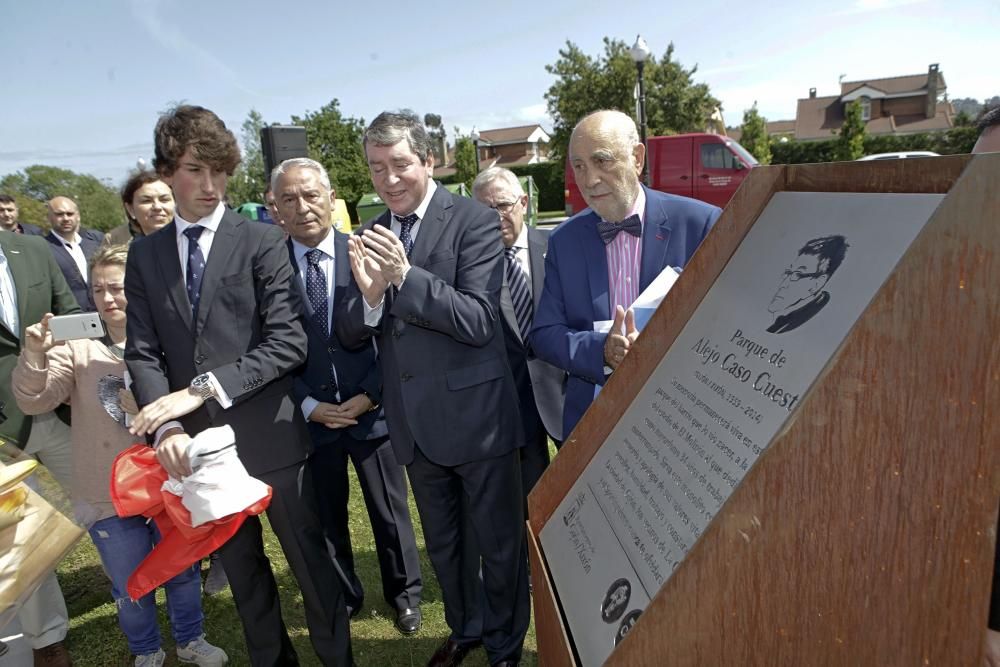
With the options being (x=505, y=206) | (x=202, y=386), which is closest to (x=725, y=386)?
(x=202, y=386)

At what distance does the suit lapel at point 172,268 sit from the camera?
90.7 inches

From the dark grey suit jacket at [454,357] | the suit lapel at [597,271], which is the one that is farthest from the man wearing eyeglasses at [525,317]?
the suit lapel at [597,271]

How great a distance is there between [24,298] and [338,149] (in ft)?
73.1

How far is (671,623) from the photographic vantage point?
86 cm

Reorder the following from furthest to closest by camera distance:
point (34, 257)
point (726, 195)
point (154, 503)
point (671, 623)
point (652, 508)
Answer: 1. point (726, 195)
2. point (34, 257)
3. point (154, 503)
4. point (652, 508)
5. point (671, 623)

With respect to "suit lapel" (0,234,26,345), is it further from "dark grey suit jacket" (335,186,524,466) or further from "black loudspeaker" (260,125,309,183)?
"black loudspeaker" (260,125,309,183)

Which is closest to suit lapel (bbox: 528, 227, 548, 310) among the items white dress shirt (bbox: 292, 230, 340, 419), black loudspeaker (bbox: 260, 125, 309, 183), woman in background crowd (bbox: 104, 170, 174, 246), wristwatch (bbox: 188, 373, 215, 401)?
white dress shirt (bbox: 292, 230, 340, 419)

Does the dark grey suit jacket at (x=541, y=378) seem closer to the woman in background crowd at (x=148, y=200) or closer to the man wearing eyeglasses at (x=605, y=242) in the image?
the man wearing eyeglasses at (x=605, y=242)

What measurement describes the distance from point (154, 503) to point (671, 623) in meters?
1.99

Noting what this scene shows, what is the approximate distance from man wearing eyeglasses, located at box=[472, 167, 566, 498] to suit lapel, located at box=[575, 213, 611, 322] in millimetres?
673

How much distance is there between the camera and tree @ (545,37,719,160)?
26.6 m

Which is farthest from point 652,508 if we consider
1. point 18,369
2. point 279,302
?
point 18,369

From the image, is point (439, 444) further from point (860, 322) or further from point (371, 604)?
point (860, 322)

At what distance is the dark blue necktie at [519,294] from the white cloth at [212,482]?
150cm
